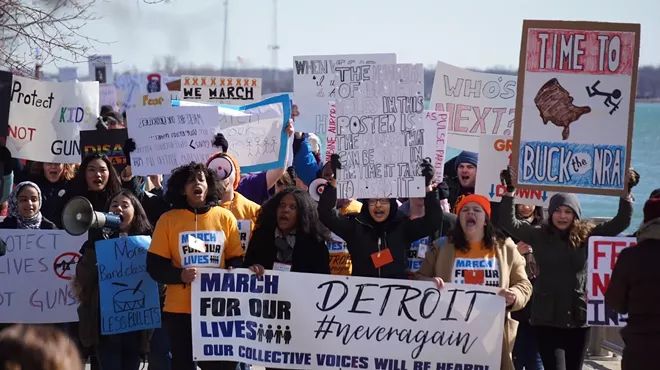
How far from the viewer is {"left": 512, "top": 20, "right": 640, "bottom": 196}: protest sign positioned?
23.4 feet

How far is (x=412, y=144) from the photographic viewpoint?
701 centimetres

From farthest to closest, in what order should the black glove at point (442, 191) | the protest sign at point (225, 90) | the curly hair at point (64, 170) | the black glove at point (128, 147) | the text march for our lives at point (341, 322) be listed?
the protest sign at point (225, 90)
the curly hair at point (64, 170)
the black glove at point (128, 147)
the black glove at point (442, 191)
the text march for our lives at point (341, 322)

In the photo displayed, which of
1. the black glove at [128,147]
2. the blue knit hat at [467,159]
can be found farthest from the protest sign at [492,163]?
the black glove at [128,147]

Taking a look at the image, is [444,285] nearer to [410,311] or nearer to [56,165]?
[410,311]

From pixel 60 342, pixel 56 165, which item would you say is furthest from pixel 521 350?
pixel 60 342

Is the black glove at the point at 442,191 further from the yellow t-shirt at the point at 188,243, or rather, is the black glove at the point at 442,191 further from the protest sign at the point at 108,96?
the protest sign at the point at 108,96

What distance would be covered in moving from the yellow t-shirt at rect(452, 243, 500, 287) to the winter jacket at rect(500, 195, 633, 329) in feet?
2.04

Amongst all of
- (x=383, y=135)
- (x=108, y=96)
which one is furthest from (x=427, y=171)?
(x=108, y=96)

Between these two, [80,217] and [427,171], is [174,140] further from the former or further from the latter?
[427,171]

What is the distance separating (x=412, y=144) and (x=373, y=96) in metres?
0.41

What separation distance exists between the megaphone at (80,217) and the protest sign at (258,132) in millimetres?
2039

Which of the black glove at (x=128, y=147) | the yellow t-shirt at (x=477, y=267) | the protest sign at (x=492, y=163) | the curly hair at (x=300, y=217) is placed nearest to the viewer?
the yellow t-shirt at (x=477, y=267)

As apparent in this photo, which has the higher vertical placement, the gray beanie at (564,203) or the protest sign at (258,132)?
the protest sign at (258,132)

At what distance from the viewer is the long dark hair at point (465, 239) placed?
261 inches
